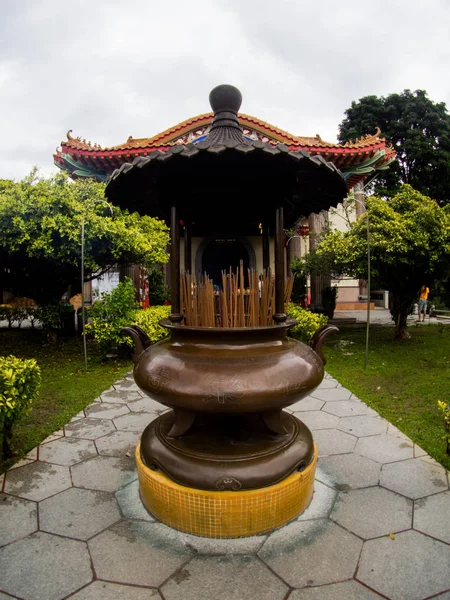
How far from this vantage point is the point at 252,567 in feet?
6.97

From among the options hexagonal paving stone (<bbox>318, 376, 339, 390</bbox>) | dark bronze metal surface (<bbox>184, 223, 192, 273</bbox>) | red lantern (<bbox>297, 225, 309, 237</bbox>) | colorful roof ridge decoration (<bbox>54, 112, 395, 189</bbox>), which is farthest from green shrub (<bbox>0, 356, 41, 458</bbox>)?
red lantern (<bbox>297, 225, 309, 237</bbox>)

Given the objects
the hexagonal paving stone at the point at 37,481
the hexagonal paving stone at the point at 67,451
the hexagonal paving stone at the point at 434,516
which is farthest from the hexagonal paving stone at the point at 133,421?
the hexagonal paving stone at the point at 434,516

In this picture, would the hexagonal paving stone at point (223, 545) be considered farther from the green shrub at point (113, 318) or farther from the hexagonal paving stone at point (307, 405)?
the green shrub at point (113, 318)

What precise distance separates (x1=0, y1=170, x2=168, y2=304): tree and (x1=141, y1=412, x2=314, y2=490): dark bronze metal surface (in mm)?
5144

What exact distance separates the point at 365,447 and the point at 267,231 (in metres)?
2.41

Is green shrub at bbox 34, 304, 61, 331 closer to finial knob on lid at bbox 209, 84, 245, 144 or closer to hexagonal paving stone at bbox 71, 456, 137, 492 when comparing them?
hexagonal paving stone at bbox 71, 456, 137, 492

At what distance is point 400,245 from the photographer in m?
7.61

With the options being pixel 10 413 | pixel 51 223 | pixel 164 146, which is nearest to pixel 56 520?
pixel 10 413

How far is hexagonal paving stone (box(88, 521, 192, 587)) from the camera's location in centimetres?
206

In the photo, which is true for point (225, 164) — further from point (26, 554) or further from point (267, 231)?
point (26, 554)

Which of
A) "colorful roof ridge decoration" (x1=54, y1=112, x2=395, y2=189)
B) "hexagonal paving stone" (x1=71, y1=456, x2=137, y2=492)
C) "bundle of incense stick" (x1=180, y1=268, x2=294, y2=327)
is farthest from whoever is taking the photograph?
"colorful roof ridge decoration" (x1=54, y1=112, x2=395, y2=189)

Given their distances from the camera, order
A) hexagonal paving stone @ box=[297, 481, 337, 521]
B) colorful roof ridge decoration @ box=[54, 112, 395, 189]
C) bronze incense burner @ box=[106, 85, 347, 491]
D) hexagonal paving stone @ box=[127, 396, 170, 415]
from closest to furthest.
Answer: bronze incense burner @ box=[106, 85, 347, 491] < hexagonal paving stone @ box=[297, 481, 337, 521] < hexagonal paving stone @ box=[127, 396, 170, 415] < colorful roof ridge decoration @ box=[54, 112, 395, 189]

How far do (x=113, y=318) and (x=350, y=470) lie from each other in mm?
5613

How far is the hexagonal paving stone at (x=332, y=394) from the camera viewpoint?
5.32m
